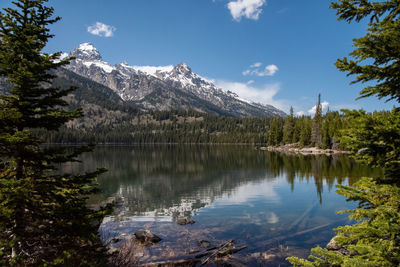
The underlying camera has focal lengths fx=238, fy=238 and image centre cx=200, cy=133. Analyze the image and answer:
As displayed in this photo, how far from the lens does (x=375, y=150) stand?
662 cm

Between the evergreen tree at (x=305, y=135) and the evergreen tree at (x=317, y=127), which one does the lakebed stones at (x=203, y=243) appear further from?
the evergreen tree at (x=305, y=135)

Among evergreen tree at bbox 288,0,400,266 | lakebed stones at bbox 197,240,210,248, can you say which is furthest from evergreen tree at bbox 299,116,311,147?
evergreen tree at bbox 288,0,400,266

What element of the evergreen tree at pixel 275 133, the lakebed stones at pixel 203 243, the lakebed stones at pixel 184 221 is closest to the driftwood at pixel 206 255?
the lakebed stones at pixel 203 243

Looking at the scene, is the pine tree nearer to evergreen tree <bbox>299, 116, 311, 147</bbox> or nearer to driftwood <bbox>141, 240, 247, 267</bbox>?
driftwood <bbox>141, 240, 247, 267</bbox>

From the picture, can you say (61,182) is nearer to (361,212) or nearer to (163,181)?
(361,212)

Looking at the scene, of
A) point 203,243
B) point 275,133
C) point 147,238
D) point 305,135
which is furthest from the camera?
point 275,133

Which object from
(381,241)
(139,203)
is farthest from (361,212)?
(139,203)

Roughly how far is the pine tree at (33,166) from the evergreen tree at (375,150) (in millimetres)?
7561

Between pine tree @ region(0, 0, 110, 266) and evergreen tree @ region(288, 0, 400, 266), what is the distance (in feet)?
24.8

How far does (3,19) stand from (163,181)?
50.9 m

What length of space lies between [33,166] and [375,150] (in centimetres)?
1136

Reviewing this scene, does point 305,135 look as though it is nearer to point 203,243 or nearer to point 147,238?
point 203,243

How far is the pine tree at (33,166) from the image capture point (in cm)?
798

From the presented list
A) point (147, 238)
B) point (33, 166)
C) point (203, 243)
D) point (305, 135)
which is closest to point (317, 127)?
point (305, 135)
